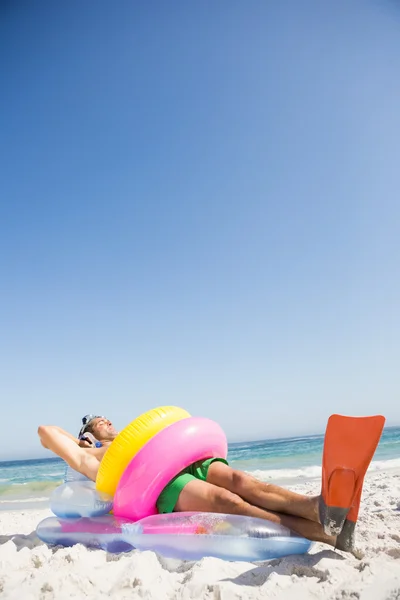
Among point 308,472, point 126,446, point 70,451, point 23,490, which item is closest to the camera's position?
point 126,446

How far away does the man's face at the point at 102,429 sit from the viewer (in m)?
4.20

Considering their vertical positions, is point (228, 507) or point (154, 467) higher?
point (154, 467)

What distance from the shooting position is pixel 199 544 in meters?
2.42

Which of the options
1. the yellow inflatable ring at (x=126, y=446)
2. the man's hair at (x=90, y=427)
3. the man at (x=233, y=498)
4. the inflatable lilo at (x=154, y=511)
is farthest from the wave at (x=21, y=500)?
the yellow inflatable ring at (x=126, y=446)

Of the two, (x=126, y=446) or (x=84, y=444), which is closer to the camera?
(x=126, y=446)

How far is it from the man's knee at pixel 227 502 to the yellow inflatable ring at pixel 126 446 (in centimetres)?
65

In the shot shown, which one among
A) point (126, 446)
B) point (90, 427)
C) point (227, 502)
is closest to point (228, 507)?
point (227, 502)

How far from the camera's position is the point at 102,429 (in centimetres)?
423

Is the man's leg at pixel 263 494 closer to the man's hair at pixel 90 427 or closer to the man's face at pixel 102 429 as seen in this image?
the man's face at pixel 102 429

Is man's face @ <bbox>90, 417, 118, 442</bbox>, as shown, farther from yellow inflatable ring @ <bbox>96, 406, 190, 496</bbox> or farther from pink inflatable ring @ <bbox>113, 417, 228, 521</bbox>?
pink inflatable ring @ <bbox>113, 417, 228, 521</bbox>

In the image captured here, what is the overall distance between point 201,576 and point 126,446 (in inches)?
46.2

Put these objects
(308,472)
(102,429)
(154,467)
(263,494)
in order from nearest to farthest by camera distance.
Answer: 1. (263,494)
2. (154,467)
3. (102,429)
4. (308,472)

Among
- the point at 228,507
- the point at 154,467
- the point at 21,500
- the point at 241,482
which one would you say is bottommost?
the point at 21,500

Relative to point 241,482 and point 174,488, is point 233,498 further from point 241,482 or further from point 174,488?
point 174,488
